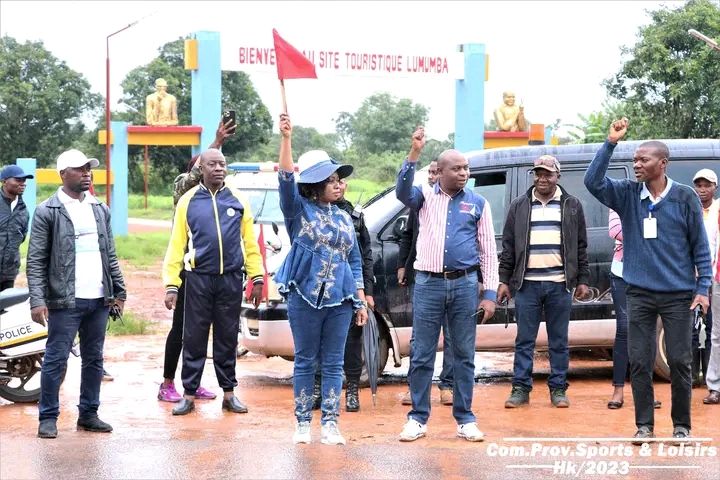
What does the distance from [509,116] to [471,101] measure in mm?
1701

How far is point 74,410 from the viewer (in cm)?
866

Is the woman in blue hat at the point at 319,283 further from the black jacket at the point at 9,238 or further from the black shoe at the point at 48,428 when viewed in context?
the black jacket at the point at 9,238

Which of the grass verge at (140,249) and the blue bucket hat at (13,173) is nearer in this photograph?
the blue bucket hat at (13,173)

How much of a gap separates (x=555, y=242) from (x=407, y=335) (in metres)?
1.58

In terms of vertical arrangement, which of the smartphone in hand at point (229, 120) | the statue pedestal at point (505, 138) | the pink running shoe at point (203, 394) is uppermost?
the statue pedestal at point (505, 138)

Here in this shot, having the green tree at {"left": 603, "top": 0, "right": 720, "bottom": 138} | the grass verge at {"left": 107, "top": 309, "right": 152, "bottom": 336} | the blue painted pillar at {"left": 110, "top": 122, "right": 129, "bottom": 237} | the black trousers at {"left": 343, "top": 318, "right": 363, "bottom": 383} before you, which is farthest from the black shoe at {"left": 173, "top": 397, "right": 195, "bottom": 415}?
the blue painted pillar at {"left": 110, "top": 122, "right": 129, "bottom": 237}

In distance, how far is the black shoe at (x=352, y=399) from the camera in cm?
866

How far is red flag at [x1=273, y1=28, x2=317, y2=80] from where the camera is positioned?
24.8ft

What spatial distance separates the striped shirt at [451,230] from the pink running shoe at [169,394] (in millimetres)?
2613

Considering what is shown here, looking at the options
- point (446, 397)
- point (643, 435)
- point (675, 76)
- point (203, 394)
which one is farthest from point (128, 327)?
point (675, 76)

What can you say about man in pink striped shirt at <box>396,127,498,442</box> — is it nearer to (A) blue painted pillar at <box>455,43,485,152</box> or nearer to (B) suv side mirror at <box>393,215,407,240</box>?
(B) suv side mirror at <box>393,215,407,240</box>

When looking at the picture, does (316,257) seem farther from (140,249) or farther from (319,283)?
(140,249)

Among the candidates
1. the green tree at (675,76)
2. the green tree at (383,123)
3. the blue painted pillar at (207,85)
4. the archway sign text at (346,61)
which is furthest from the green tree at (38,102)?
the green tree at (675,76)

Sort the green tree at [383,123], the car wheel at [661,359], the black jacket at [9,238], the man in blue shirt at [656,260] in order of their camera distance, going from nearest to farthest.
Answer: the man in blue shirt at [656,260], the car wheel at [661,359], the black jacket at [9,238], the green tree at [383,123]
